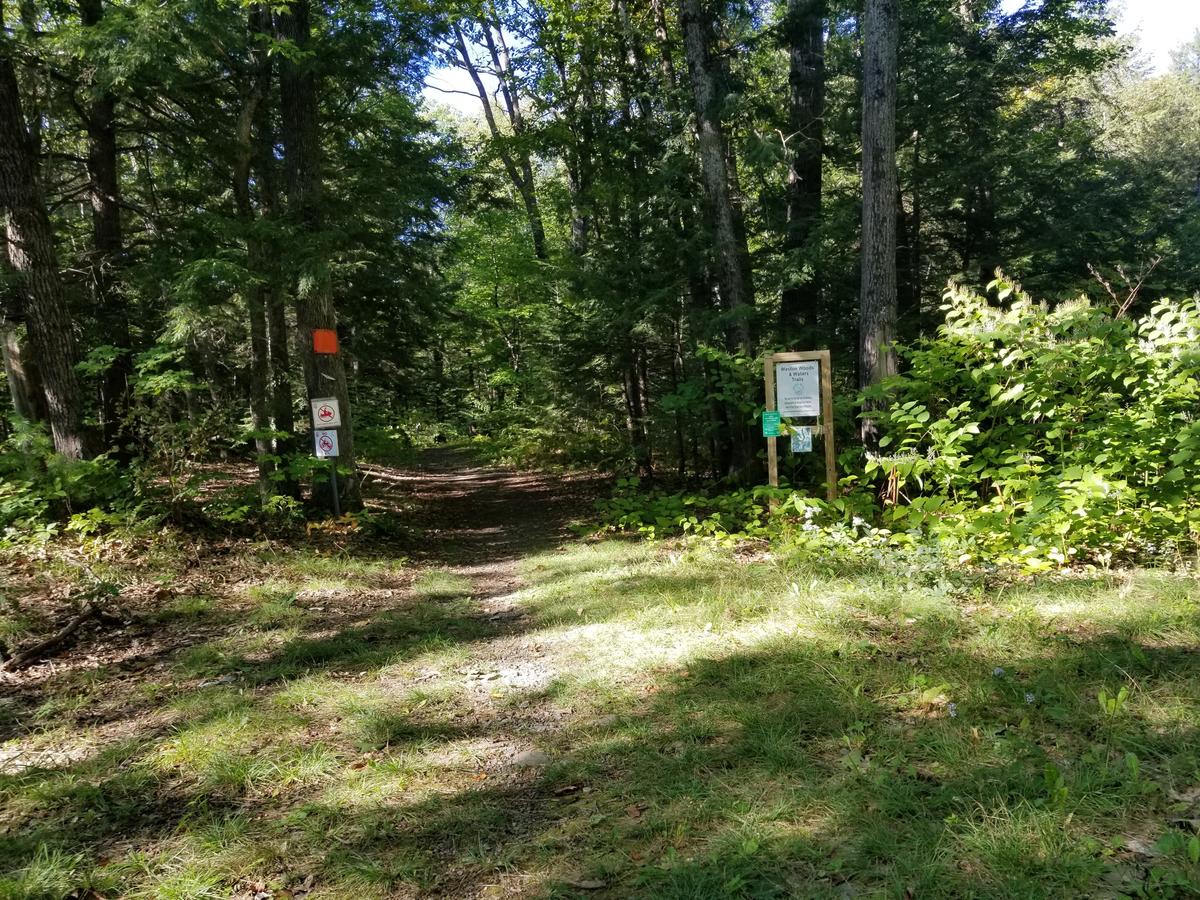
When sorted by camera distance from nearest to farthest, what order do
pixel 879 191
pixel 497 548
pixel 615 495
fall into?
pixel 879 191
pixel 497 548
pixel 615 495

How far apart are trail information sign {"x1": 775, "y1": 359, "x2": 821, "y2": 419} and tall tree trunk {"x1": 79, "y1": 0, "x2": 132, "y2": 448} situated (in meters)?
8.30

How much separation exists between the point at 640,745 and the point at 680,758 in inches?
10.1

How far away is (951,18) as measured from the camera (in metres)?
12.4

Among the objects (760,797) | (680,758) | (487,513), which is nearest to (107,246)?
(487,513)

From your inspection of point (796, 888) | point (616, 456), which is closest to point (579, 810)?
point (796, 888)

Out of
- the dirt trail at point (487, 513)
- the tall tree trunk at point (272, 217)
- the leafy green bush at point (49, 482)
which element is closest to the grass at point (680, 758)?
the dirt trail at point (487, 513)

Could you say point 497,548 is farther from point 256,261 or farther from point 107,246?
point 107,246

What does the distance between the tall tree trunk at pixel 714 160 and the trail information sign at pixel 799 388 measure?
2.20 m

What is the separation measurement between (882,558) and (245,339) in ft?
44.1

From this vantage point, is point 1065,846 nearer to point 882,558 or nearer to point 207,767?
point 882,558

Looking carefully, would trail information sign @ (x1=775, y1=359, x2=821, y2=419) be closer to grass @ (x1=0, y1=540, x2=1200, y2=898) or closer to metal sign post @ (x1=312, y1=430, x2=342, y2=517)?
grass @ (x1=0, y1=540, x2=1200, y2=898)

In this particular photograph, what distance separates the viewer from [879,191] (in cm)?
791

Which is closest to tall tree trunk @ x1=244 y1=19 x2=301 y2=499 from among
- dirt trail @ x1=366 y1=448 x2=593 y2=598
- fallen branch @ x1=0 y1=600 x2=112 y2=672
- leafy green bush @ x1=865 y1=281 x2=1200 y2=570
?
dirt trail @ x1=366 y1=448 x2=593 y2=598

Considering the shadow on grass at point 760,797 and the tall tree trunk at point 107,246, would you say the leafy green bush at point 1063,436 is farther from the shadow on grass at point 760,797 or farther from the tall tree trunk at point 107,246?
the tall tree trunk at point 107,246
